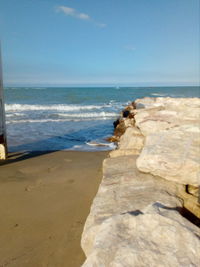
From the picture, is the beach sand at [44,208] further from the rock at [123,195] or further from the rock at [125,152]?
the rock at [125,152]

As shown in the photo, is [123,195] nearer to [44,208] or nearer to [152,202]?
[152,202]

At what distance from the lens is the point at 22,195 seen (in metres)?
3.63

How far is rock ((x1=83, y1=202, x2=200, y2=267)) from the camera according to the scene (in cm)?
135

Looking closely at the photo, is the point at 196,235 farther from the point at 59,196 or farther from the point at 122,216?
the point at 59,196

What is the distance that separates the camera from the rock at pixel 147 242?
135 centimetres

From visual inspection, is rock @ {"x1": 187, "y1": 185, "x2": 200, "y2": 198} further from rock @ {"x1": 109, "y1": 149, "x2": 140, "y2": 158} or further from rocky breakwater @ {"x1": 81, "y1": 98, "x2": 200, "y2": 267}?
rock @ {"x1": 109, "y1": 149, "x2": 140, "y2": 158}

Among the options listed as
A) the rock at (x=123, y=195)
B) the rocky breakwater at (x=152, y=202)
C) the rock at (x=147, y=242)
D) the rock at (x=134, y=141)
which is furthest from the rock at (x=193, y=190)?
the rock at (x=134, y=141)

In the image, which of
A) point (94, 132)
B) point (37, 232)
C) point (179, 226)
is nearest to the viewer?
point (179, 226)

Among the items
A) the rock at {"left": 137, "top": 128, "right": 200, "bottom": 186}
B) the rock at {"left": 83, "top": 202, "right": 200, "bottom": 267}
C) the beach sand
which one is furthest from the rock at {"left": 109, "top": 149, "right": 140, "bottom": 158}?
the rock at {"left": 83, "top": 202, "right": 200, "bottom": 267}

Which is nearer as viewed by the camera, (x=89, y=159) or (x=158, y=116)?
(x=158, y=116)

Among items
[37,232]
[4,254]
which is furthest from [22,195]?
[4,254]

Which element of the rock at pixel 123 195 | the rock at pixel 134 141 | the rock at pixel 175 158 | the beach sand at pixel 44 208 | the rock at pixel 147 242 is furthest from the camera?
the rock at pixel 134 141

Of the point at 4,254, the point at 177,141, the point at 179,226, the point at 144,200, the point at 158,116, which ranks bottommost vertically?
the point at 4,254

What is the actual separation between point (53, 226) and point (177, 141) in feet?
7.51
